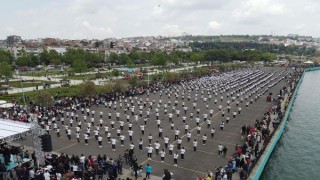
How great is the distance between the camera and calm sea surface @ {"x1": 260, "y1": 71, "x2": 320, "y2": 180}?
2287 centimetres

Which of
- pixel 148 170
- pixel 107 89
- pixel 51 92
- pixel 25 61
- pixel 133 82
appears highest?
pixel 25 61

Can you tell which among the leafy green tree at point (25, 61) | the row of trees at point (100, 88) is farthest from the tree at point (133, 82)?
the leafy green tree at point (25, 61)

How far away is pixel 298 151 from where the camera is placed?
90.0ft

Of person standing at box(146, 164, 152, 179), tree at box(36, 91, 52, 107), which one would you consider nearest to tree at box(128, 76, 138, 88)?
tree at box(36, 91, 52, 107)

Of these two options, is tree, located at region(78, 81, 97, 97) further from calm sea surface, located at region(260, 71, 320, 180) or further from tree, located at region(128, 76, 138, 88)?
calm sea surface, located at region(260, 71, 320, 180)

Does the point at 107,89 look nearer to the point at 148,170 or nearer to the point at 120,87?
the point at 120,87

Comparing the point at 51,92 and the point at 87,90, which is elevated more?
the point at 87,90

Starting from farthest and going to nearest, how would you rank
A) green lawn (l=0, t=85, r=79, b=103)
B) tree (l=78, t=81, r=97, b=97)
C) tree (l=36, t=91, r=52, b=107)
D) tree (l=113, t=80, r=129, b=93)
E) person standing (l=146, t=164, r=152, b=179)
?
tree (l=113, t=80, r=129, b=93)
green lawn (l=0, t=85, r=79, b=103)
tree (l=78, t=81, r=97, b=97)
tree (l=36, t=91, r=52, b=107)
person standing (l=146, t=164, r=152, b=179)

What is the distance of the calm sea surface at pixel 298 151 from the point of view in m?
22.9

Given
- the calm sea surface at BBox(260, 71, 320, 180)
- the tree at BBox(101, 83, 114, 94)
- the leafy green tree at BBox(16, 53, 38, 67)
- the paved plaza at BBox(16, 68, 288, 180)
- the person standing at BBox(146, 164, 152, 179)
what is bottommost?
the calm sea surface at BBox(260, 71, 320, 180)

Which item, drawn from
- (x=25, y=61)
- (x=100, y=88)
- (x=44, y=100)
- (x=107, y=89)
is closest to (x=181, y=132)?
(x=44, y=100)

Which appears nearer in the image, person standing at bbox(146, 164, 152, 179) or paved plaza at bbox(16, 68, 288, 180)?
person standing at bbox(146, 164, 152, 179)

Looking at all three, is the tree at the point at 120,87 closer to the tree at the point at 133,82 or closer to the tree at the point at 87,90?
the tree at the point at 133,82

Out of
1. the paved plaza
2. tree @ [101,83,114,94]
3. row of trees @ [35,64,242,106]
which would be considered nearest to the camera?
the paved plaza
